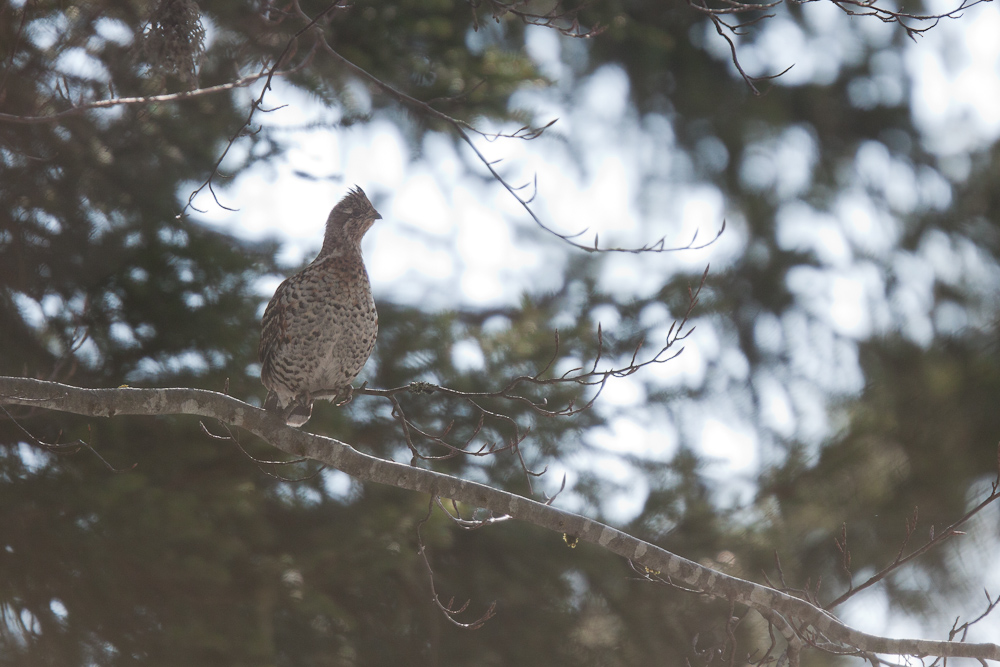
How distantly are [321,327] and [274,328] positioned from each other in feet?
0.74

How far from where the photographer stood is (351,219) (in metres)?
3.34

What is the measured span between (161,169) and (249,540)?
1833mm

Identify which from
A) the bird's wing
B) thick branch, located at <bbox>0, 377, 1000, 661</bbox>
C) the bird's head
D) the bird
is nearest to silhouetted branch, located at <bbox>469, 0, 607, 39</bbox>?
the bird's head

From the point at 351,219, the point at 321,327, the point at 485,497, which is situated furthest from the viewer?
the point at 351,219

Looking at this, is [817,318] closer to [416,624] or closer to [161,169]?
[416,624]

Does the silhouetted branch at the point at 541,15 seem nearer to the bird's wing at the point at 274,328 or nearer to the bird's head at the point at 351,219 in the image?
the bird's head at the point at 351,219

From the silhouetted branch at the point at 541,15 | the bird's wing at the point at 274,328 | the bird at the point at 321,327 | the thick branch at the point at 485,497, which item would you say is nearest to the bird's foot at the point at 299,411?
the bird at the point at 321,327

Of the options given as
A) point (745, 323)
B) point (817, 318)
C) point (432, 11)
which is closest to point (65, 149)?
point (432, 11)

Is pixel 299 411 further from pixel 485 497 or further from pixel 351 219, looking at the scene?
pixel 485 497

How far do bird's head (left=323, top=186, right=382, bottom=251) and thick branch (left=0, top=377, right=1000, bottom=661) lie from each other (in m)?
0.97

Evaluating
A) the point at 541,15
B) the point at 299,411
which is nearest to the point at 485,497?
the point at 299,411

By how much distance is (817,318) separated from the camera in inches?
229

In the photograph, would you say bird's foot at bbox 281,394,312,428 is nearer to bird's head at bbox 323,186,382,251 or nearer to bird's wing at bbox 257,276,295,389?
bird's wing at bbox 257,276,295,389

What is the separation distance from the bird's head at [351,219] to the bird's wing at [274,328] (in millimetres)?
252
